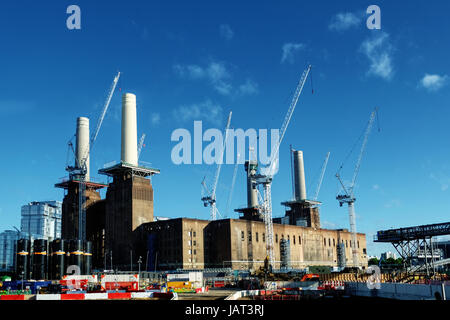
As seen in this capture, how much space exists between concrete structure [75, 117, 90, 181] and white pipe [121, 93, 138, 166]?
19.1 metres

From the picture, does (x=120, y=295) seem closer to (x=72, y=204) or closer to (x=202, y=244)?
(x=202, y=244)

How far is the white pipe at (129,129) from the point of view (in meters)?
150

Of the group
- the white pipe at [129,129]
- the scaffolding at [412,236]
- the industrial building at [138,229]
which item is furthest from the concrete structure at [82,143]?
the scaffolding at [412,236]

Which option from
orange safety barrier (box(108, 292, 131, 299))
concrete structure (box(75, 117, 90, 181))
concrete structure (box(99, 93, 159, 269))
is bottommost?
orange safety barrier (box(108, 292, 131, 299))

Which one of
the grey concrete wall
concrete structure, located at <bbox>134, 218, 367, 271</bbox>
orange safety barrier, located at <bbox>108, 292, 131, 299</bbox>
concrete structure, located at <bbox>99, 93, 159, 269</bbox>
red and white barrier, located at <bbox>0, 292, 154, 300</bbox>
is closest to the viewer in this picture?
the grey concrete wall

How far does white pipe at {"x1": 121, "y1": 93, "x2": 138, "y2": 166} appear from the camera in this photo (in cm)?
14950

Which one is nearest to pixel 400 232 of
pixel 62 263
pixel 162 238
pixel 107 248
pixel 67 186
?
pixel 162 238

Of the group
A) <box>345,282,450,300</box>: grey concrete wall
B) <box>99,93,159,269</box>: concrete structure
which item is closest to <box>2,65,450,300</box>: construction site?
<box>99,93,159,269</box>: concrete structure

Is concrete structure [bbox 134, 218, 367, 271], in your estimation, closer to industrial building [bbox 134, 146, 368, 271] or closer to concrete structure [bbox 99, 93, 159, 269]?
industrial building [bbox 134, 146, 368, 271]

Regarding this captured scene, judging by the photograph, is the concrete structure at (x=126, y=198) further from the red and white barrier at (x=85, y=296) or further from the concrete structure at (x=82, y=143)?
the red and white barrier at (x=85, y=296)

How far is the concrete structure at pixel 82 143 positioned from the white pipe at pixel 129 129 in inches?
750

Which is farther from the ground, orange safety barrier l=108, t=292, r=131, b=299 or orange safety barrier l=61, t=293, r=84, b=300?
orange safety barrier l=61, t=293, r=84, b=300

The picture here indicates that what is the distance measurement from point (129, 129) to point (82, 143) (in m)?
23.5

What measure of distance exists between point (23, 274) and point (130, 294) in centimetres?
5618
